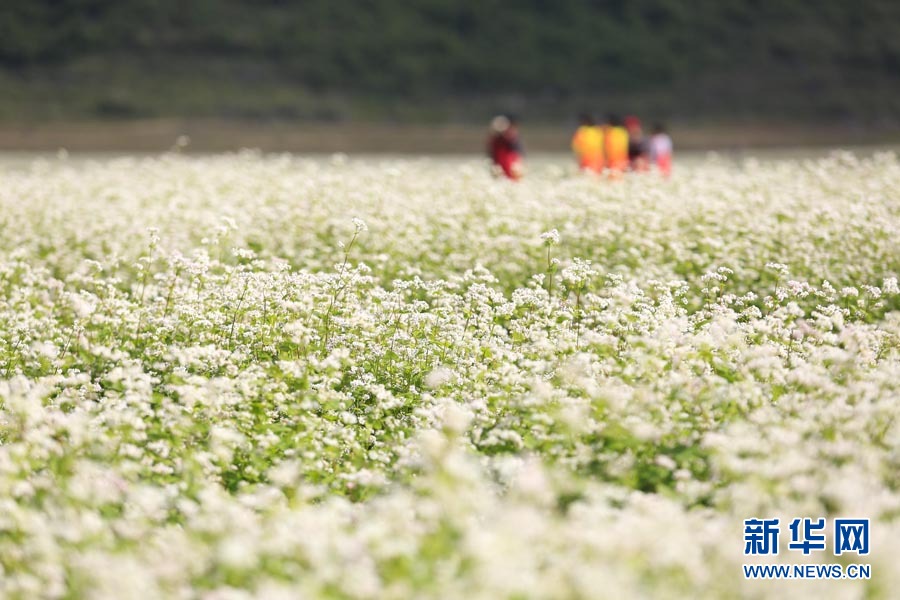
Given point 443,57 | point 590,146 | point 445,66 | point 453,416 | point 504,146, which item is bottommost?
point 453,416

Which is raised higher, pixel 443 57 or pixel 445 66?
pixel 443 57

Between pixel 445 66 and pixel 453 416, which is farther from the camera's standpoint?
pixel 445 66

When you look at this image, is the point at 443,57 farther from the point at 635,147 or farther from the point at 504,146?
the point at 504,146

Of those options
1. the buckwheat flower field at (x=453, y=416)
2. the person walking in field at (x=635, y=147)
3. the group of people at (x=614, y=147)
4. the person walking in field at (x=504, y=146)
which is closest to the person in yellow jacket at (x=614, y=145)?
the group of people at (x=614, y=147)

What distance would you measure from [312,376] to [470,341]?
4.24 ft

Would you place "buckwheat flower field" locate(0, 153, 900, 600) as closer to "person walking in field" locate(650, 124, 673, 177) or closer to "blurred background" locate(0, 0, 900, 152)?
"person walking in field" locate(650, 124, 673, 177)

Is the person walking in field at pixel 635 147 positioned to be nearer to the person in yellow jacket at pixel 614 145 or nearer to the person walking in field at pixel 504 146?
the person in yellow jacket at pixel 614 145

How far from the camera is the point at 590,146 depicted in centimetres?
2133

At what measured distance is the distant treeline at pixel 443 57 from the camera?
70125mm

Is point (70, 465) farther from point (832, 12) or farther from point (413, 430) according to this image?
point (832, 12)

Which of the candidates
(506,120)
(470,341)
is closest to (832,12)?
(506,120)

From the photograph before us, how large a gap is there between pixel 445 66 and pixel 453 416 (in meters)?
73.0

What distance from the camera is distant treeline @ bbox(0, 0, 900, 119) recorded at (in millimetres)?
70125

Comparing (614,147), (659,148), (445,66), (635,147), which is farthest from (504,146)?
(445,66)
